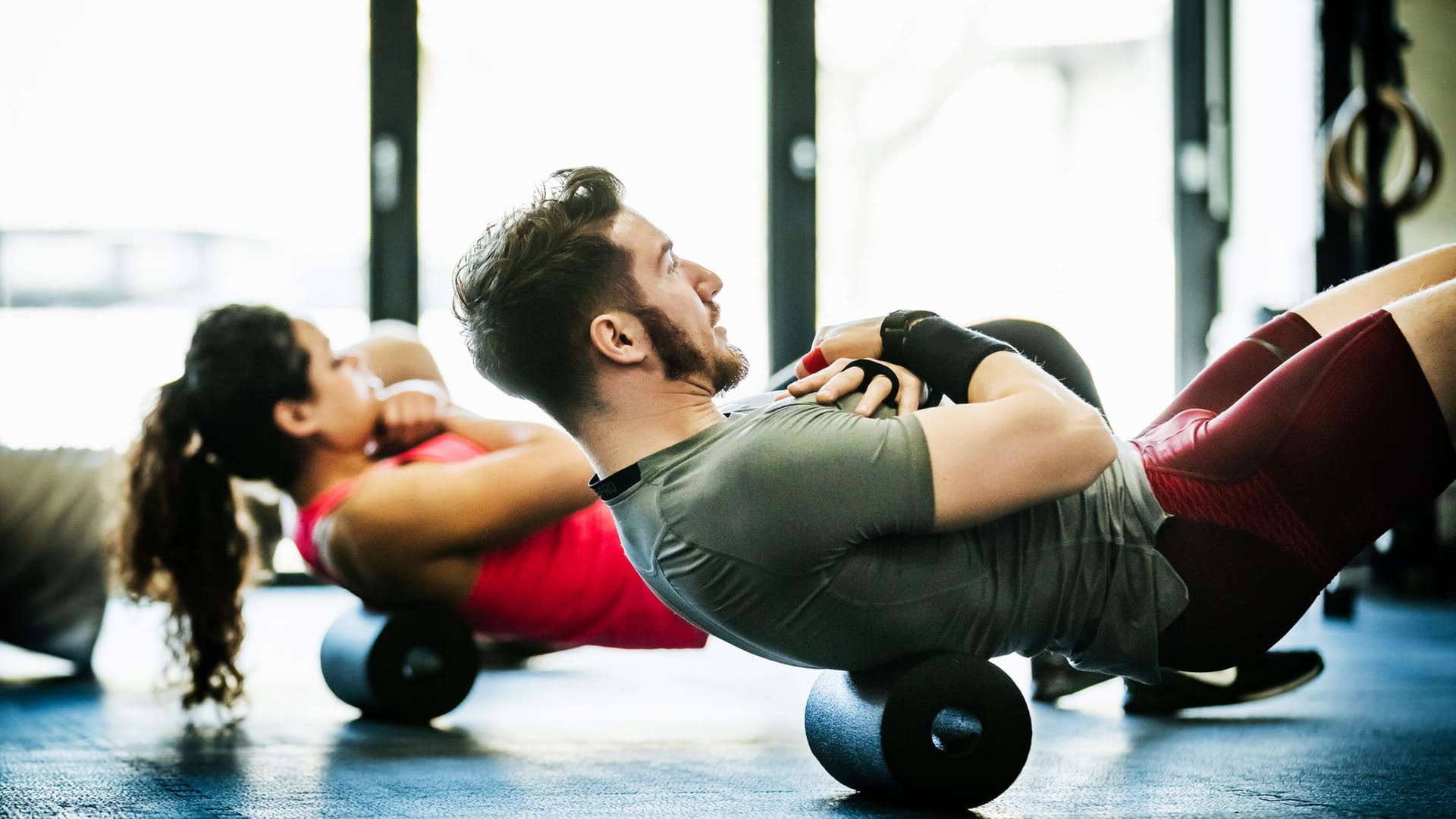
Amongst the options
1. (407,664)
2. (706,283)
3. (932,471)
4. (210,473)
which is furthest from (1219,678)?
(210,473)

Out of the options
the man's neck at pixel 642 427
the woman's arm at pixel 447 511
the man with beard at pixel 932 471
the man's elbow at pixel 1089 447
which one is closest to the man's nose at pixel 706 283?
the man with beard at pixel 932 471

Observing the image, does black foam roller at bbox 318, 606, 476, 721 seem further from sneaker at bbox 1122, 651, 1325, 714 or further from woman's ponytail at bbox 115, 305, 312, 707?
sneaker at bbox 1122, 651, 1325, 714

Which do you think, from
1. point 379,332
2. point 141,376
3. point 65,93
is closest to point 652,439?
point 379,332

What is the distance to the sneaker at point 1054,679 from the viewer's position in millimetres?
1886

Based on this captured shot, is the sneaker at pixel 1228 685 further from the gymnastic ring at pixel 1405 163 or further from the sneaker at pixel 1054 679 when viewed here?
the gymnastic ring at pixel 1405 163

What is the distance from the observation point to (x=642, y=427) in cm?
117

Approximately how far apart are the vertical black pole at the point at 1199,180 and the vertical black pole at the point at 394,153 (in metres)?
2.54

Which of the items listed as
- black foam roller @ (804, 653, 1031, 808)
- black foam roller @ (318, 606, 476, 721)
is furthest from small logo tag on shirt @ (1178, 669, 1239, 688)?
black foam roller @ (318, 606, 476, 721)

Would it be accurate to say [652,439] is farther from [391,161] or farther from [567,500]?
[391,161]

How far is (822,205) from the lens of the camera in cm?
411

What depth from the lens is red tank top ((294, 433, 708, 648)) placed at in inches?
70.9

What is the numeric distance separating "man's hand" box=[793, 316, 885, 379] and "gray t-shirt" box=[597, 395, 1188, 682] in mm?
96

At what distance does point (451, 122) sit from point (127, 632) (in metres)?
1.81

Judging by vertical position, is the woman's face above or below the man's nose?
below
